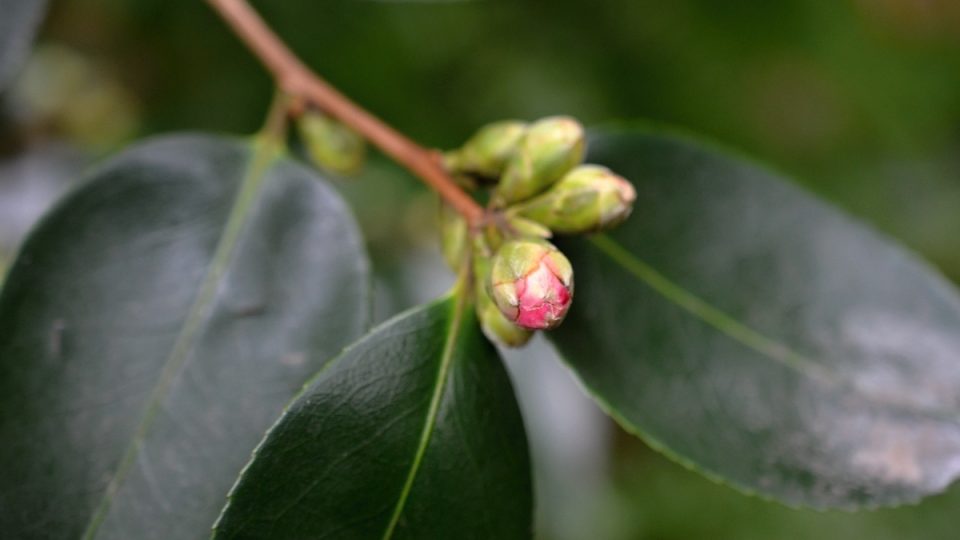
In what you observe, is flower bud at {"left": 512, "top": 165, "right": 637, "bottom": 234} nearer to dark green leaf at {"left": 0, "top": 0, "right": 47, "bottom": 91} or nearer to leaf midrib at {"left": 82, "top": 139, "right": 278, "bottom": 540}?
leaf midrib at {"left": 82, "top": 139, "right": 278, "bottom": 540}

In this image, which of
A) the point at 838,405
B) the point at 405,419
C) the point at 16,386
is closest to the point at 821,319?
the point at 838,405

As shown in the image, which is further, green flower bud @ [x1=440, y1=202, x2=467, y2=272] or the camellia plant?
green flower bud @ [x1=440, y1=202, x2=467, y2=272]

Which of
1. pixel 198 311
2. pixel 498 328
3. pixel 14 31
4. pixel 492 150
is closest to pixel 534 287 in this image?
pixel 498 328

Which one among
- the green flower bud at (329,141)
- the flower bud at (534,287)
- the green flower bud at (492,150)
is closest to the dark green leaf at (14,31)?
the green flower bud at (329,141)

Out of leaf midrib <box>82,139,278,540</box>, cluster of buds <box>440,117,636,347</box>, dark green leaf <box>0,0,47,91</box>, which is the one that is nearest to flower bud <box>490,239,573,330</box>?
cluster of buds <box>440,117,636,347</box>

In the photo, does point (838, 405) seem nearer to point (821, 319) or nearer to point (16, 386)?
point (821, 319)

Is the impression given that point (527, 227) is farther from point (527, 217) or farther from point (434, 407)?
point (434, 407)
